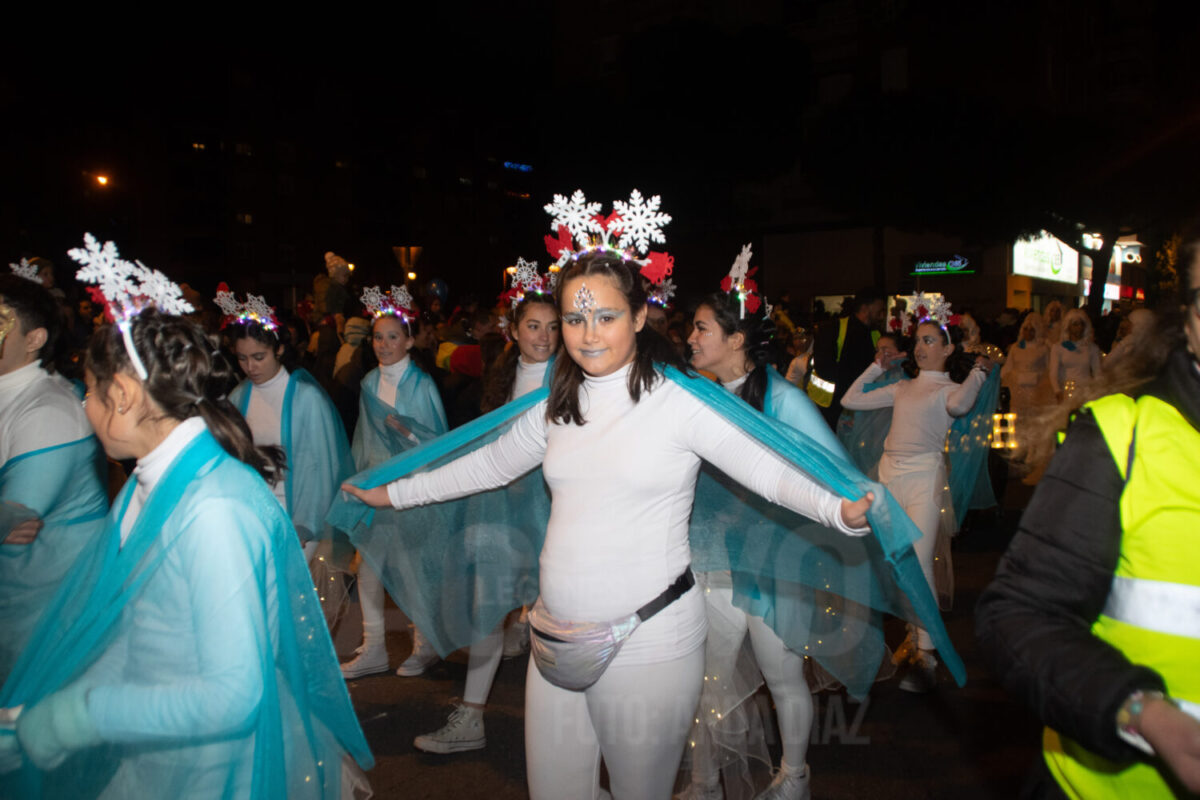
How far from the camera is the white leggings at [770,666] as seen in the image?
345 cm

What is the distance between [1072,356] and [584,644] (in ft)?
35.4

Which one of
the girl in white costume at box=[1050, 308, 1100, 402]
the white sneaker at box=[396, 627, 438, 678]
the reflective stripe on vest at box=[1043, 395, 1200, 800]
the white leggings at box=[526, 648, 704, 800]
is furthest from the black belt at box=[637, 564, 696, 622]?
the girl in white costume at box=[1050, 308, 1100, 402]

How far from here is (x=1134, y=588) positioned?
1474 mm

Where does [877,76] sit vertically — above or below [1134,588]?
above

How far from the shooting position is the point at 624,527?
243 centimetres

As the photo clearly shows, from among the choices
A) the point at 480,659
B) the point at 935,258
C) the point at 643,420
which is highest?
the point at 935,258

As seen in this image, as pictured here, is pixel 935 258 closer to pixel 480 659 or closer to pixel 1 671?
pixel 480 659

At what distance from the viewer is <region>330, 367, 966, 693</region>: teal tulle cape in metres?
3.19

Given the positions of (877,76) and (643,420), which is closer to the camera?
(643,420)

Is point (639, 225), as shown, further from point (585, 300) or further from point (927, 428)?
point (927, 428)

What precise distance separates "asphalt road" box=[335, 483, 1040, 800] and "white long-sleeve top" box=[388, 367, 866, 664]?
1740mm

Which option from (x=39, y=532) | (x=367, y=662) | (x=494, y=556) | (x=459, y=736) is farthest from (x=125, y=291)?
(x=367, y=662)

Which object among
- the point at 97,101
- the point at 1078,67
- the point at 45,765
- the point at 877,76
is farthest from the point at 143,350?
the point at 1078,67

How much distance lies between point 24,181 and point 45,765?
79.4 ft
